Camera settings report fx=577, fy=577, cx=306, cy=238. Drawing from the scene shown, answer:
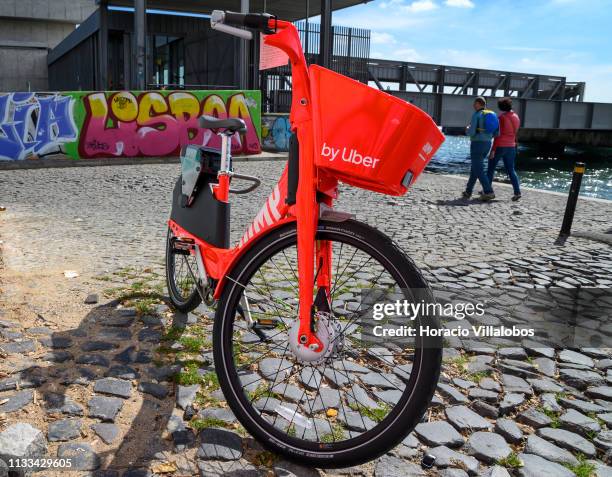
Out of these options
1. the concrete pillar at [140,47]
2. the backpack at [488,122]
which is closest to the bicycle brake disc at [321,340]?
the backpack at [488,122]

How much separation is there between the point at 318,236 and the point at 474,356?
5.76ft

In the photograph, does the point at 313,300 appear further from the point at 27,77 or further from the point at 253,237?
the point at 27,77

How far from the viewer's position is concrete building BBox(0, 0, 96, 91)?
149 feet

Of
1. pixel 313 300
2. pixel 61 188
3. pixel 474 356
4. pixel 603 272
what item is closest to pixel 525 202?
pixel 603 272

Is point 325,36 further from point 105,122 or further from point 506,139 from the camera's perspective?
point 506,139

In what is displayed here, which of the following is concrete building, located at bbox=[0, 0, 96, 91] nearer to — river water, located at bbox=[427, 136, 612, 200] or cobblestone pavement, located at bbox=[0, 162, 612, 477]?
river water, located at bbox=[427, 136, 612, 200]

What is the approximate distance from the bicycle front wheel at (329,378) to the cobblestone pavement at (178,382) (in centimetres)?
16

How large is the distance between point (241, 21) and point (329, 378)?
184 centimetres

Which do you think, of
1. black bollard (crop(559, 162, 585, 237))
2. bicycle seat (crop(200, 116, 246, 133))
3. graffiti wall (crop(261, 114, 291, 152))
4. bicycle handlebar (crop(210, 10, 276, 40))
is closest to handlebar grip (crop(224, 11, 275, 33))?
bicycle handlebar (crop(210, 10, 276, 40))

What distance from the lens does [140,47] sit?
60.2ft

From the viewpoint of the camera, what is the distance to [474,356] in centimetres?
357

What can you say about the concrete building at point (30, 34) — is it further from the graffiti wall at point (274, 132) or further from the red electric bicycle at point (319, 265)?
the red electric bicycle at point (319, 265)

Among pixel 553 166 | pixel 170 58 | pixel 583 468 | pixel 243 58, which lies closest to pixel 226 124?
pixel 583 468

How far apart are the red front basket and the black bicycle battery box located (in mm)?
1244
